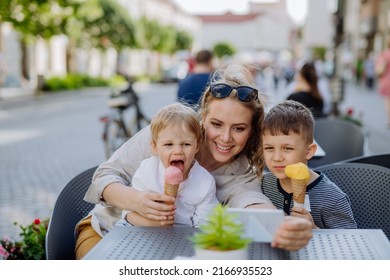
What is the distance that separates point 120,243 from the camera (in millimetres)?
2189

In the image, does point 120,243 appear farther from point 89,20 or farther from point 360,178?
point 89,20

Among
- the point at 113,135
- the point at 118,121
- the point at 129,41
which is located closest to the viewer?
the point at 113,135

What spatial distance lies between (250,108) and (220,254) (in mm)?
1147

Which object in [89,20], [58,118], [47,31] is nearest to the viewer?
[58,118]

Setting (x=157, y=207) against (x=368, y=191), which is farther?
(x=368, y=191)

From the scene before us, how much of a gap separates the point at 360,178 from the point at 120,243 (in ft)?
4.89

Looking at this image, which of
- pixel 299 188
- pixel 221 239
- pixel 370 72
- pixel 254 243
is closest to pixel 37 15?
pixel 370 72

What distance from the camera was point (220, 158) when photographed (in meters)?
2.78

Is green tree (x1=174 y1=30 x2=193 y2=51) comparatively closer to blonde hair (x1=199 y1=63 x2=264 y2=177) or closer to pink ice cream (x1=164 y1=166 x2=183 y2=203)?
blonde hair (x1=199 y1=63 x2=264 y2=177)

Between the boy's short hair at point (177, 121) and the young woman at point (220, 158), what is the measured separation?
0.18 meters

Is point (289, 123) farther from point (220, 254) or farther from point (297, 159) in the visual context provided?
point (220, 254)

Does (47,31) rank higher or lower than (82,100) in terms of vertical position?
higher

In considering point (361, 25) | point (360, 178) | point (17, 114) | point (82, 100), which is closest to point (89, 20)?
point (82, 100)
